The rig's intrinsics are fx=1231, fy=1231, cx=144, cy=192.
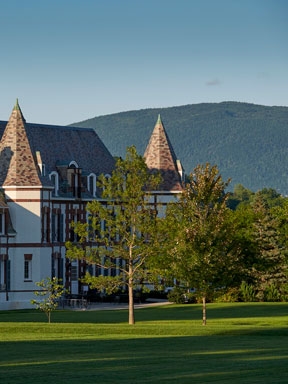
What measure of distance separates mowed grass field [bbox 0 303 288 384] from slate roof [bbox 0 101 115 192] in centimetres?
2899

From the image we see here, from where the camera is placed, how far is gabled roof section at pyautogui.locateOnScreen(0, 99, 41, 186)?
8519 cm

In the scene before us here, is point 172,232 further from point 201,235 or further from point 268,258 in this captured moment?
point 268,258

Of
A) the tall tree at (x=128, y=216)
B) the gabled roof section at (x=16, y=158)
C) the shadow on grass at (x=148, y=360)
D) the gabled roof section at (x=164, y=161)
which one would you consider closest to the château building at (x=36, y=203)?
the gabled roof section at (x=16, y=158)

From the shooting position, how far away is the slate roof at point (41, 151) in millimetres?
85438

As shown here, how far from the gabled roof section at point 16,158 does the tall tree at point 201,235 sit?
28.3m

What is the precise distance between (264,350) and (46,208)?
50.3 meters

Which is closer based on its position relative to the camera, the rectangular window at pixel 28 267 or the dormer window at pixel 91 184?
the rectangular window at pixel 28 267

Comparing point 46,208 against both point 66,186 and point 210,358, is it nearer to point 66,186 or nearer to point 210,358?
point 66,186

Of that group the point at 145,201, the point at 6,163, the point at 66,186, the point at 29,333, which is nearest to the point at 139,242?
the point at 145,201

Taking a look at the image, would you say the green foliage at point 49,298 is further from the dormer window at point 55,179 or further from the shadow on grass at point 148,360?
the dormer window at point 55,179

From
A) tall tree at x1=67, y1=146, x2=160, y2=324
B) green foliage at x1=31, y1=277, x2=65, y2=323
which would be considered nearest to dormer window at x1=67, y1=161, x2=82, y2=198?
green foliage at x1=31, y1=277, x2=65, y2=323

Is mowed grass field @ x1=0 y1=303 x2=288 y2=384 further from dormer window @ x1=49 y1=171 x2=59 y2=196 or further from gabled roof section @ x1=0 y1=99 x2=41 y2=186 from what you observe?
dormer window @ x1=49 y1=171 x2=59 y2=196

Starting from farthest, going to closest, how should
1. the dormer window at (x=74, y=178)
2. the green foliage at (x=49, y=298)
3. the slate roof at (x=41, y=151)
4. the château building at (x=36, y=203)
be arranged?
the dormer window at (x=74, y=178) → the slate roof at (x=41, y=151) → the château building at (x=36, y=203) → the green foliage at (x=49, y=298)

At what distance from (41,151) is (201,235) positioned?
3699 centimetres
